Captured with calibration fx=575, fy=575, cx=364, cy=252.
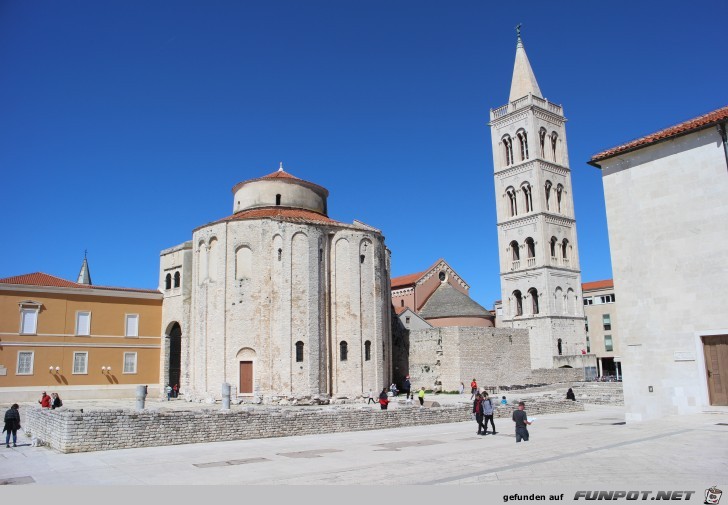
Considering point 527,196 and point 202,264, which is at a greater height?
point 527,196

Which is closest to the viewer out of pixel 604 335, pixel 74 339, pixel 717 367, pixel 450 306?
pixel 717 367

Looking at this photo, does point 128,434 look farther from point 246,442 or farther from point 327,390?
point 327,390

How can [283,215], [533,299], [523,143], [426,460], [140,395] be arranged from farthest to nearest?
[523,143] < [533,299] < [283,215] < [140,395] < [426,460]

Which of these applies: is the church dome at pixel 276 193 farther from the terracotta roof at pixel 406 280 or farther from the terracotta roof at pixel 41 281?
the terracotta roof at pixel 406 280

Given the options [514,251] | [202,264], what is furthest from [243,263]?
[514,251]

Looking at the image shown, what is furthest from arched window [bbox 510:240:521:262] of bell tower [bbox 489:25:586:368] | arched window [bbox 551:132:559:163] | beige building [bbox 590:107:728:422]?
beige building [bbox 590:107:728:422]

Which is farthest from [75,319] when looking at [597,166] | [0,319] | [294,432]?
[597,166]

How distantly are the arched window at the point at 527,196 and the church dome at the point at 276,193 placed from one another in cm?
2569

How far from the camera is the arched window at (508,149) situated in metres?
60.5

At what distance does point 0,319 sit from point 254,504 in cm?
3013

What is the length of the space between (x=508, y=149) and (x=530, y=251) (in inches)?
456

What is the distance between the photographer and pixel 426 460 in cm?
1235

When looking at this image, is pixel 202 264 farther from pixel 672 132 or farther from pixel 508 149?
pixel 508 149

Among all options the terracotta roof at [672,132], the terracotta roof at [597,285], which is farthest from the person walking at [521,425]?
the terracotta roof at [597,285]
